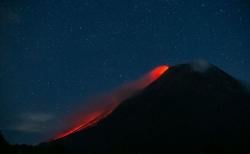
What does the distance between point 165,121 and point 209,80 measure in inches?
1961

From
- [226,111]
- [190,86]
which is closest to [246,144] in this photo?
[226,111]

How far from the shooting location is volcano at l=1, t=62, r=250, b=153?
121188 millimetres

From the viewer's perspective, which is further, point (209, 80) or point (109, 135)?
point (209, 80)

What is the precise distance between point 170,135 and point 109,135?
24560mm

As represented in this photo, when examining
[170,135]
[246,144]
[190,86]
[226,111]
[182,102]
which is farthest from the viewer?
[190,86]

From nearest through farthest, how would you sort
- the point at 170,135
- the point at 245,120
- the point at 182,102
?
the point at 170,135 < the point at 245,120 < the point at 182,102

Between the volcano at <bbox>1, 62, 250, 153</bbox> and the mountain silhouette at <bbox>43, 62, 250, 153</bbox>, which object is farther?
the mountain silhouette at <bbox>43, 62, 250, 153</bbox>

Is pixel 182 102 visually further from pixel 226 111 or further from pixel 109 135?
pixel 109 135

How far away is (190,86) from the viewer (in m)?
181

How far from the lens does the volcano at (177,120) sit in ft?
398

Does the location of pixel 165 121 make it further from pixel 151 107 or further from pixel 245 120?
pixel 245 120

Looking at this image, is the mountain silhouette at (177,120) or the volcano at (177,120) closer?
the volcano at (177,120)

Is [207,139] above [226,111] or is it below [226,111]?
above

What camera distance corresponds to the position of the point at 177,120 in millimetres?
150625
